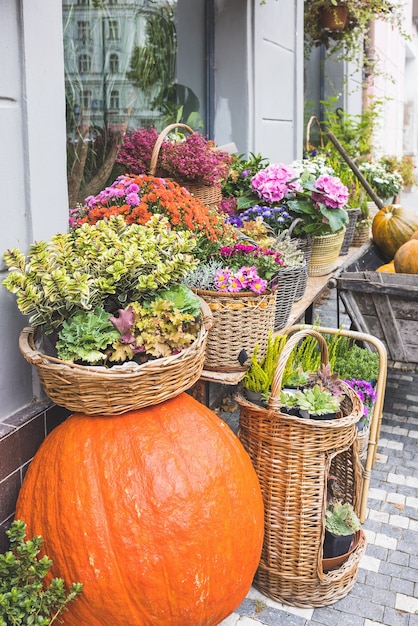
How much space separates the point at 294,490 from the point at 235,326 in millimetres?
732

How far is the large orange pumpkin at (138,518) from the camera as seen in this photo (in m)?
2.10

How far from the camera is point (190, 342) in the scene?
2.30m

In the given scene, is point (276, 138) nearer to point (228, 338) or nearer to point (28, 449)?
point (228, 338)

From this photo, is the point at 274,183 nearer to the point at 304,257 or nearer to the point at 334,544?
the point at 304,257

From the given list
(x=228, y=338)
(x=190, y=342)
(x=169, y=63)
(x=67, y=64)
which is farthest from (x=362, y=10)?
(x=190, y=342)

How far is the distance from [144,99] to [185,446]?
288 cm

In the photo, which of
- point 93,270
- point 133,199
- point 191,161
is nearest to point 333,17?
point 191,161

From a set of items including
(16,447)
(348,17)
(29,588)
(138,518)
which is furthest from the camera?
(348,17)

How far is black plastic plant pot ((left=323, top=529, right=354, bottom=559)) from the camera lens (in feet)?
8.68

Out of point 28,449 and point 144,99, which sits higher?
point 144,99

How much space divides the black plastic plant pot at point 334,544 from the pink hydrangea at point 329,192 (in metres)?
2.15

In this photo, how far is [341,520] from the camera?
2.70 m

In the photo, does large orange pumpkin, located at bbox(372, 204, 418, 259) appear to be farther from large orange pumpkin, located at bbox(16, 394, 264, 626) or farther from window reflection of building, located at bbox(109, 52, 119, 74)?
large orange pumpkin, located at bbox(16, 394, 264, 626)

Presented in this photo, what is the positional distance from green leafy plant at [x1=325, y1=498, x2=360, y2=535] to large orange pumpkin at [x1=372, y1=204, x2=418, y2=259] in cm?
301
